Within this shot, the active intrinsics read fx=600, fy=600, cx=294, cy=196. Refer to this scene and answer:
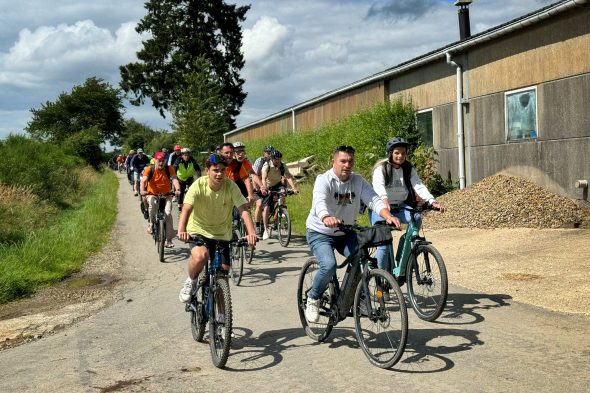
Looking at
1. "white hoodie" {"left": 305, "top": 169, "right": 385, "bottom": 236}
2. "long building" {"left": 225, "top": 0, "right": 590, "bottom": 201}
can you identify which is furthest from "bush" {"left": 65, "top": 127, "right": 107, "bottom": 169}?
"white hoodie" {"left": 305, "top": 169, "right": 385, "bottom": 236}

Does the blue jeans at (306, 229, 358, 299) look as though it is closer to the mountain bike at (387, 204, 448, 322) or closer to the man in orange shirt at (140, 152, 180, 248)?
the mountain bike at (387, 204, 448, 322)

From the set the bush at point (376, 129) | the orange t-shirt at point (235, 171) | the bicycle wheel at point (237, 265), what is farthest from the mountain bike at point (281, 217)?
the bush at point (376, 129)

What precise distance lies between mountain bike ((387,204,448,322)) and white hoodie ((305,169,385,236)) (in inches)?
37.1

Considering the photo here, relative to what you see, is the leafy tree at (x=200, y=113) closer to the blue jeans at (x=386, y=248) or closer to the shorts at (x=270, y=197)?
the shorts at (x=270, y=197)

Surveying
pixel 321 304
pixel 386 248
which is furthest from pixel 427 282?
pixel 321 304

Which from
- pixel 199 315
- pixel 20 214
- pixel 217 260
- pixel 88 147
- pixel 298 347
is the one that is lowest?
pixel 298 347

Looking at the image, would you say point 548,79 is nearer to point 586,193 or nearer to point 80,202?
point 586,193

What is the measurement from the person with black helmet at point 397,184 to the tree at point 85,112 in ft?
215

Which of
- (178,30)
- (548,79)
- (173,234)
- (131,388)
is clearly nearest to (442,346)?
(131,388)

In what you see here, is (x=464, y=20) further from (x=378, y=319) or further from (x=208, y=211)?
(x=378, y=319)

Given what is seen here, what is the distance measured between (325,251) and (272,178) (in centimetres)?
681

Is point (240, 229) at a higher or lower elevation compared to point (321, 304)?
higher

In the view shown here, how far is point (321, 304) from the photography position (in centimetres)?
566

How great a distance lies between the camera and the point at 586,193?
1221cm
